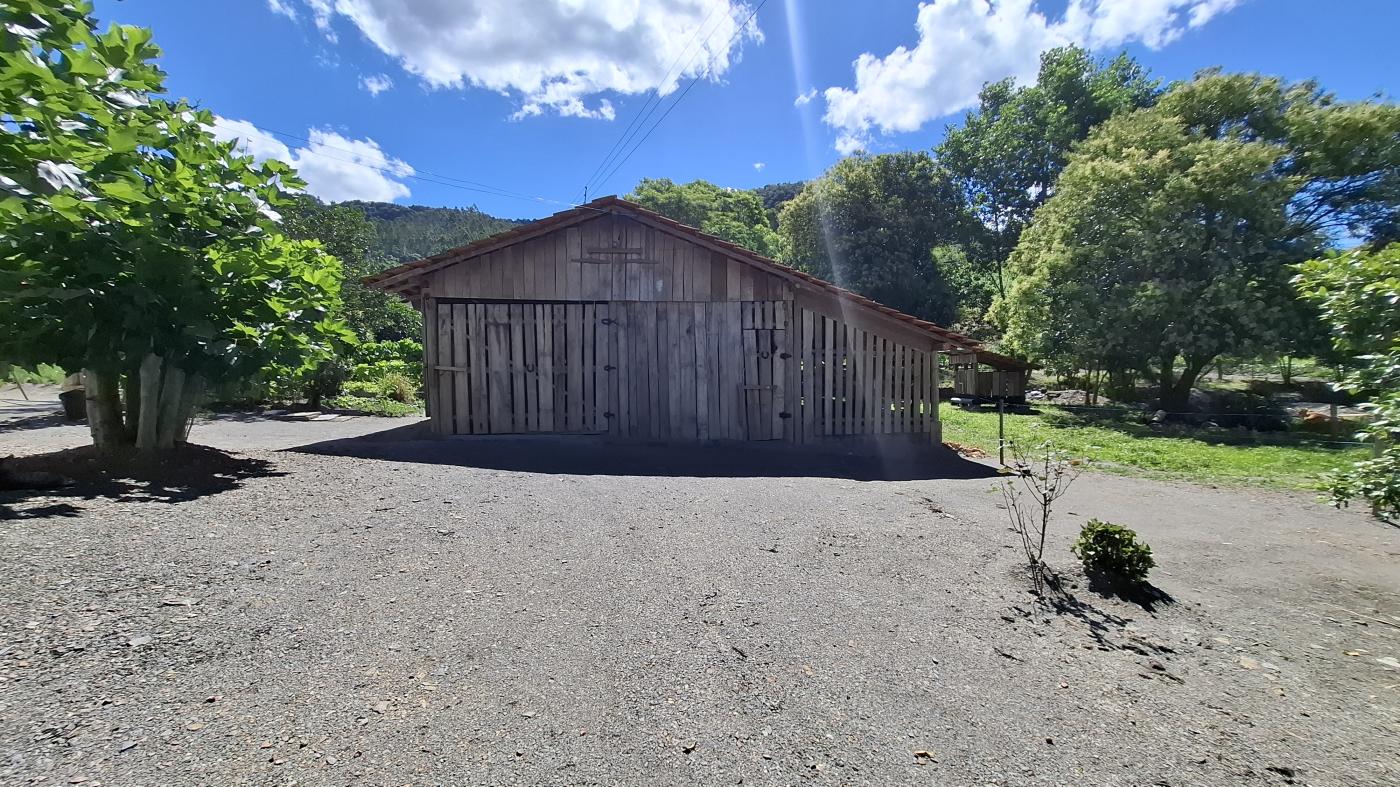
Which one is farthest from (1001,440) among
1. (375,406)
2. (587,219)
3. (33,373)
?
(375,406)

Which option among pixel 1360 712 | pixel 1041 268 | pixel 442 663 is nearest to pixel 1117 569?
pixel 1360 712

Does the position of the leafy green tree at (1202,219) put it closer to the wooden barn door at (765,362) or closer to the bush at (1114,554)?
the wooden barn door at (765,362)

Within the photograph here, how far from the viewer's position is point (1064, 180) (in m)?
21.2

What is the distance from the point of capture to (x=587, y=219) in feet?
32.7

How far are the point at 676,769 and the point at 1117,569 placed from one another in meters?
3.63

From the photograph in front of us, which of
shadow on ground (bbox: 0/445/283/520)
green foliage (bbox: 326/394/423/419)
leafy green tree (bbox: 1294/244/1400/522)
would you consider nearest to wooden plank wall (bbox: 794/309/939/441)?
leafy green tree (bbox: 1294/244/1400/522)

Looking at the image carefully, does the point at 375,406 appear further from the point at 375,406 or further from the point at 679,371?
the point at 679,371

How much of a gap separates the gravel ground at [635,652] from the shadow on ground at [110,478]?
71 millimetres

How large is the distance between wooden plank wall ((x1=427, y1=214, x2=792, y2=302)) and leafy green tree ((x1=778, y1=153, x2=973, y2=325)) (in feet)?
71.4

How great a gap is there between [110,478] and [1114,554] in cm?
790

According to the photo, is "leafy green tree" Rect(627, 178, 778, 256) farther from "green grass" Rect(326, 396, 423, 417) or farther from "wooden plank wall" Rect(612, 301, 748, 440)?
"wooden plank wall" Rect(612, 301, 748, 440)

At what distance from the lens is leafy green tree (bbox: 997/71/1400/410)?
16.6m

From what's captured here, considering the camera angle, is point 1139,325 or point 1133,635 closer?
point 1133,635

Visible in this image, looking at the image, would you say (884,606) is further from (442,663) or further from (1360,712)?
(442,663)
